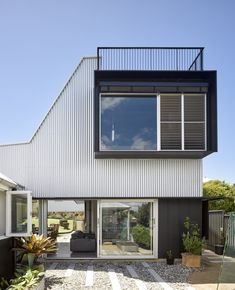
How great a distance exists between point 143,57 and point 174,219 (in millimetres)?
6691

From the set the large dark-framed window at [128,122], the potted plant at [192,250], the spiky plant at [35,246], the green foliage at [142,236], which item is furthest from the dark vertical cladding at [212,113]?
the spiky plant at [35,246]

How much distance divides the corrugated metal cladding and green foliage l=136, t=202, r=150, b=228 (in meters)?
0.67

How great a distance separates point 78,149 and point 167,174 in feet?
12.4

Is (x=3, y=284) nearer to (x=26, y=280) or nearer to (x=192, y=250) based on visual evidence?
(x=26, y=280)

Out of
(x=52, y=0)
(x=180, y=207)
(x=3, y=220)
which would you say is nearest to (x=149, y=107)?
(x=180, y=207)

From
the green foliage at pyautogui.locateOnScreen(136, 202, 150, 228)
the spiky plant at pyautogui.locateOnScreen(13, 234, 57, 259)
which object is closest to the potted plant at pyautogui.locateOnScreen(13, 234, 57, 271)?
the spiky plant at pyautogui.locateOnScreen(13, 234, 57, 259)

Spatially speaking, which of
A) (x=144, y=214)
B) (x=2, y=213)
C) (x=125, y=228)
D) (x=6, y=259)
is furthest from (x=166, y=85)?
(x=6, y=259)

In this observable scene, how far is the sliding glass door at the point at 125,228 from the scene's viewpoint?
16172mm

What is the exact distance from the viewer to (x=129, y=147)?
15273mm

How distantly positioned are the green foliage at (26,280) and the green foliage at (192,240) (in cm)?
607

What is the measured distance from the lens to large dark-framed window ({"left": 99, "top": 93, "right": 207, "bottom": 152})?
1526cm

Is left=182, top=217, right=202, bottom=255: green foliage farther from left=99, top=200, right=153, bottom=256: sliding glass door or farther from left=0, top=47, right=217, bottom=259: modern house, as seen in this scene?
left=99, top=200, right=153, bottom=256: sliding glass door

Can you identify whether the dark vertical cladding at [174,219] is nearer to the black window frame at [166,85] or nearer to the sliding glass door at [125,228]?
the sliding glass door at [125,228]

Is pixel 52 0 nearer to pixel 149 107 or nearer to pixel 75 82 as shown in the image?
pixel 75 82
